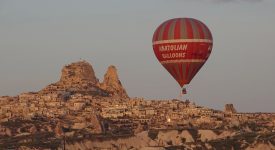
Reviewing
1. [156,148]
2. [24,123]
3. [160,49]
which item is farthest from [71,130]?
[160,49]

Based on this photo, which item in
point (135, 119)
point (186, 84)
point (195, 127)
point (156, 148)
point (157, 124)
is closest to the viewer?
point (186, 84)

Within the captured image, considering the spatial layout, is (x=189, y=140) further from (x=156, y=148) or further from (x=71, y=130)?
(x=71, y=130)

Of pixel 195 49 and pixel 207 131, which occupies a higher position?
pixel 195 49

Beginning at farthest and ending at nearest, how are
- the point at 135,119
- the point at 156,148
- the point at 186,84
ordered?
1. the point at 135,119
2. the point at 156,148
3. the point at 186,84

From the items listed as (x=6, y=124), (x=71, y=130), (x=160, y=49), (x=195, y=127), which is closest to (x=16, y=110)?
(x=6, y=124)

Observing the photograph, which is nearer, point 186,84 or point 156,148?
point 186,84

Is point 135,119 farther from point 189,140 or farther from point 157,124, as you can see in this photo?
point 189,140
